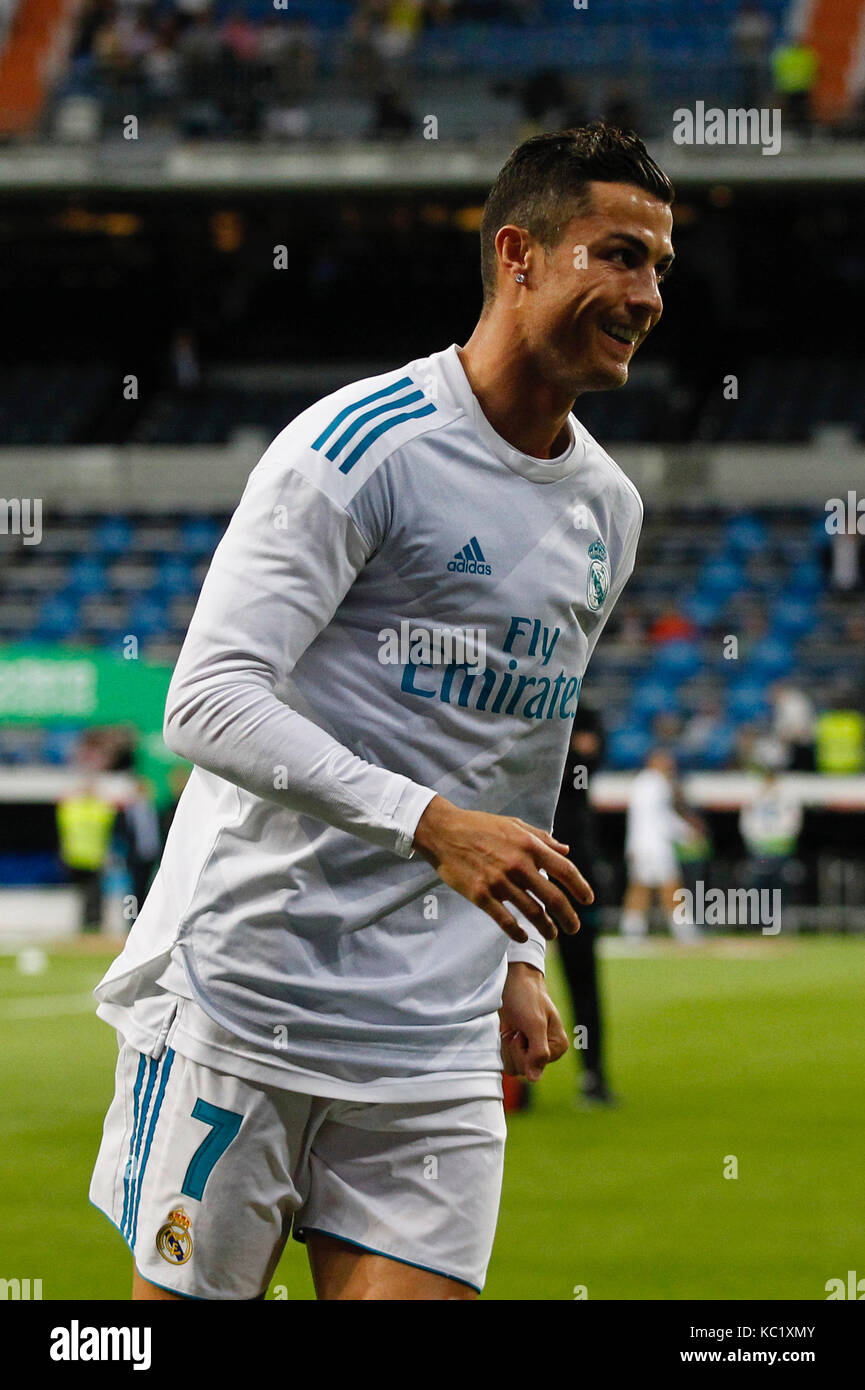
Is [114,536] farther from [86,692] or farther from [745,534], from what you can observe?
[745,534]

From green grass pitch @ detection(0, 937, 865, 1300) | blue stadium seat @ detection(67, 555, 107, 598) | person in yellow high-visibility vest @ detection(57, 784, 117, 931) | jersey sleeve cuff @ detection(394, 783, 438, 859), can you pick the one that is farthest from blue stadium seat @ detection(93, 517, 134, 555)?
jersey sleeve cuff @ detection(394, 783, 438, 859)

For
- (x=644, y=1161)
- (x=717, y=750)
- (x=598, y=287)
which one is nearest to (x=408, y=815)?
(x=598, y=287)

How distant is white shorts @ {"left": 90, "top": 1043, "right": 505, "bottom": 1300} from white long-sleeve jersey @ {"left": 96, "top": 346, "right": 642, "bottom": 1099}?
5 centimetres

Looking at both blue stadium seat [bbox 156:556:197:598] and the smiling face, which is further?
blue stadium seat [bbox 156:556:197:598]

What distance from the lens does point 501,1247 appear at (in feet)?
20.0

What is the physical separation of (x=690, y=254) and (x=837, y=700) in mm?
10438

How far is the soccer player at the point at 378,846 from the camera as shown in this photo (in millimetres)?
2729

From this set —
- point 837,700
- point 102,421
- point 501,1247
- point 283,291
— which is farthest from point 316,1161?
point 283,291

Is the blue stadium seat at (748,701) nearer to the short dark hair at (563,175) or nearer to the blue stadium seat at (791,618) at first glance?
the blue stadium seat at (791,618)

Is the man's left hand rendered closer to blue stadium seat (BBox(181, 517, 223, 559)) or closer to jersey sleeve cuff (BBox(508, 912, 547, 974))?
jersey sleeve cuff (BBox(508, 912, 547, 974))

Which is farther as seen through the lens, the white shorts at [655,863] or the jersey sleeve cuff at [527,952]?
the white shorts at [655,863]

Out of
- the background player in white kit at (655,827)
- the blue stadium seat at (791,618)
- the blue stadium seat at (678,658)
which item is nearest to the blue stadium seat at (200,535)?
the blue stadium seat at (678,658)

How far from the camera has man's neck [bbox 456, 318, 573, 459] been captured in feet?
9.46

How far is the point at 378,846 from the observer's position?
2.62 meters
